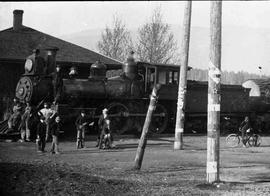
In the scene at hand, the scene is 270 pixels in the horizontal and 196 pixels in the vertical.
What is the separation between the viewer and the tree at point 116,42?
52.5 meters

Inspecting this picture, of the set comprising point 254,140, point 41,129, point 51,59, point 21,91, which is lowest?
point 254,140

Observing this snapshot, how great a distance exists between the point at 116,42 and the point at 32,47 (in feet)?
78.7

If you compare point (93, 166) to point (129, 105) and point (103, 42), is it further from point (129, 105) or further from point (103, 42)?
point (103, 42)

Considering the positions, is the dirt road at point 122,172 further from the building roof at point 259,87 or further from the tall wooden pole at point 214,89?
the building roof at point 259,87

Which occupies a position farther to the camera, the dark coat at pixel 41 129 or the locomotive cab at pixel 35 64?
the locomotive cab at pixel 35 64

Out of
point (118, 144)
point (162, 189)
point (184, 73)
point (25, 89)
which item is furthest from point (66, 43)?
point (162, 189)

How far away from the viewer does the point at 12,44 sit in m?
29.2

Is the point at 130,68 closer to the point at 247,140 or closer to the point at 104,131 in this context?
the point at 104,131

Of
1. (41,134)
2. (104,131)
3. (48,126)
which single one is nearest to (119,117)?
(104,131)

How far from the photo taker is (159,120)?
945 inches

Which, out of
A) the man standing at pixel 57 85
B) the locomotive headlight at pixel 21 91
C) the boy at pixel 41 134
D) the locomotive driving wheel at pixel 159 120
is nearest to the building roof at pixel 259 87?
the locomotive driving wheel at pixel 159 120

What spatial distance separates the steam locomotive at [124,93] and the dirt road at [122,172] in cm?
352

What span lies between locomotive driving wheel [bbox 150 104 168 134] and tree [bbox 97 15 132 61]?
29074mm

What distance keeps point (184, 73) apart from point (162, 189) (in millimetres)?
8129
